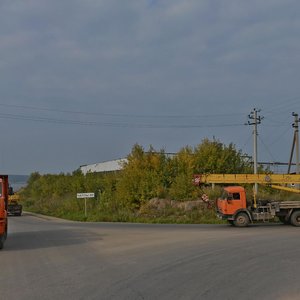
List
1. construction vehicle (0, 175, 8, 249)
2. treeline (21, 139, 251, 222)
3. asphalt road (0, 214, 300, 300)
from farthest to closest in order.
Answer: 1. treeline (21, 139, 251, 222)
2. construction vehicle (0, 175, 8, 249)
3. asphalt road (0, 214, 300, 300)

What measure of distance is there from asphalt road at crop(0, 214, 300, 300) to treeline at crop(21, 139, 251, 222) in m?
22.4

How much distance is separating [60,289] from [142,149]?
147 feet

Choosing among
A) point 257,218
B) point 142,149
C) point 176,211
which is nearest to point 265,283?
point 257,218

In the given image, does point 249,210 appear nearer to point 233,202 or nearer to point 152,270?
point 233,202

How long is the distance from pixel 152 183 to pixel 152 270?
3721cm

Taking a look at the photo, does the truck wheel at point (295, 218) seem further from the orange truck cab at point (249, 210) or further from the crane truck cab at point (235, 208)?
the crane truck cab at point (235, 208)

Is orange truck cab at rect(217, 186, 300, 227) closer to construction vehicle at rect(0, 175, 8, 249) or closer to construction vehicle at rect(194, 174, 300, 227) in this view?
construction vehicle at rect(194, 174, 300, 227)

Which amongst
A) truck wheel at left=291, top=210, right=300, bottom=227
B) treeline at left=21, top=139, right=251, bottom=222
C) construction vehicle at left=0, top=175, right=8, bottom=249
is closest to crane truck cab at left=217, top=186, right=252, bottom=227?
truck wheel at left=291, top=210, right=300, bottom=227

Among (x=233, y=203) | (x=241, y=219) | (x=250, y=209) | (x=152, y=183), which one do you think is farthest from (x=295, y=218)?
(x=152, y=183)

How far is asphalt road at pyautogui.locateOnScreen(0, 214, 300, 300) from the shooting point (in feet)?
30.8

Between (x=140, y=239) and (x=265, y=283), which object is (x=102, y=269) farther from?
(x=140, y=239)

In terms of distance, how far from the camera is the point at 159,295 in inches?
356

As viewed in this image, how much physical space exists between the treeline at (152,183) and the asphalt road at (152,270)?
22.4 metres

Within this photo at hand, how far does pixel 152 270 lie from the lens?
1211cm
